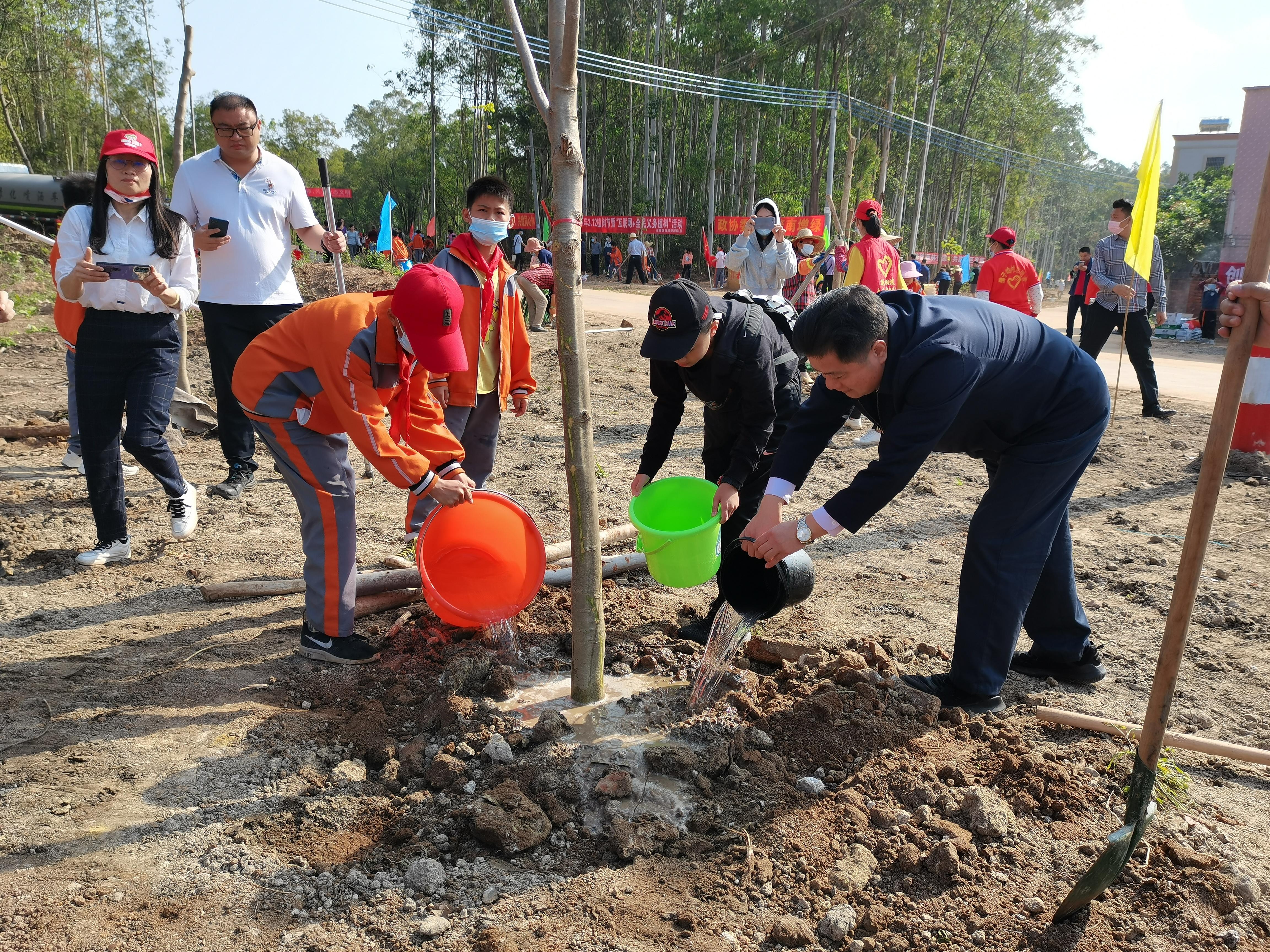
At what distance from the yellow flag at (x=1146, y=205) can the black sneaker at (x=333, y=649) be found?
5.06 meters

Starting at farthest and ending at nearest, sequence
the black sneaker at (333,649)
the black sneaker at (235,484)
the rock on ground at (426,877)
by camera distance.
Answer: the black sneaker at (235,484), the black sneaker at (333,649), the rock on ground at (426,877)

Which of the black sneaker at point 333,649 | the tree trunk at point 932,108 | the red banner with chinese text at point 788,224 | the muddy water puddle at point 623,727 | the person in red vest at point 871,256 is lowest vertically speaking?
the muddy water puddle at point 623,727

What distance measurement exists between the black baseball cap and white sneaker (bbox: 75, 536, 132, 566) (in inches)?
119

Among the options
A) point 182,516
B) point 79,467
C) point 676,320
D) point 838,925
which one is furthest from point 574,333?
point 79,467

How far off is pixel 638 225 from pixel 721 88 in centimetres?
794

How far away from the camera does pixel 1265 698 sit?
344cm

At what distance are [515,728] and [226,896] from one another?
1011 millimetres

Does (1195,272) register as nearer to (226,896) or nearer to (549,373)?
(549,373)

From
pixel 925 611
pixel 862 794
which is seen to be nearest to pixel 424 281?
pixel 862 794

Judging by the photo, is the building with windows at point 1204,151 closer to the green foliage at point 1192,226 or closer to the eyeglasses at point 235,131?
the green foliage at point 1192,226

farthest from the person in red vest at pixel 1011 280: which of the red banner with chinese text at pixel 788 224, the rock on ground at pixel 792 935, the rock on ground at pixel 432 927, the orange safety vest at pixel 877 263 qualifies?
the rock on ground at pixel 432 927

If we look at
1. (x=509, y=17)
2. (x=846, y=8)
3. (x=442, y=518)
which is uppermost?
(x=846, y=8)

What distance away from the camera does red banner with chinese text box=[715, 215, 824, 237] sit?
54.3ft

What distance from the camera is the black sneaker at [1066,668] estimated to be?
350cm
